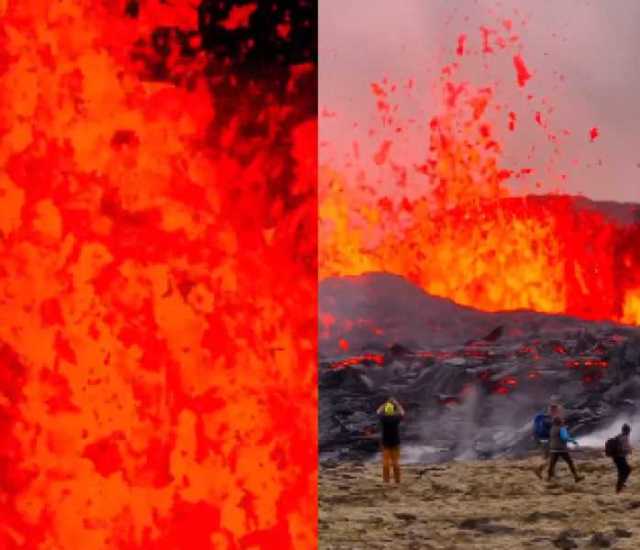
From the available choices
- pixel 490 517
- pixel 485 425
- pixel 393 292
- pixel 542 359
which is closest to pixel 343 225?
pixel 393 292

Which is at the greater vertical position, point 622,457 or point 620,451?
point 620,451

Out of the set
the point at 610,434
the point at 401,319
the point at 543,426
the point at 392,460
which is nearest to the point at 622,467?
the point at 543,426

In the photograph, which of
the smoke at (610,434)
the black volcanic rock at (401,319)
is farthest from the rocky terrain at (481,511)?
the black volcanic rock at (401,319)

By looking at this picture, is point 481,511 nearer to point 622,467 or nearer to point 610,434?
point 622,467

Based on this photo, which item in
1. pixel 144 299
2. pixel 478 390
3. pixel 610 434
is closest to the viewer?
pixel 144 299

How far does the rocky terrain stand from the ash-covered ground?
5.74 metres

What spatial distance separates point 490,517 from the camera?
15555 millimetres

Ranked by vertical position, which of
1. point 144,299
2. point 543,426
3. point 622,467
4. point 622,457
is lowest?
point 622,467

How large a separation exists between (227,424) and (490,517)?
1237 centimetres

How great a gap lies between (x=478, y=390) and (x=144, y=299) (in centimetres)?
2997

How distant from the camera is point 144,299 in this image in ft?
12.8

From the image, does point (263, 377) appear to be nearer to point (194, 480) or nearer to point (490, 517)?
point (194, 480)

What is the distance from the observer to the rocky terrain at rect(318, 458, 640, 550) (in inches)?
544

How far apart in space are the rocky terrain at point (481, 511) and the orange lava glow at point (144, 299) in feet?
33.2
